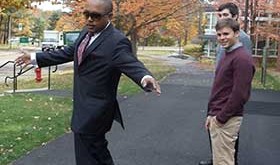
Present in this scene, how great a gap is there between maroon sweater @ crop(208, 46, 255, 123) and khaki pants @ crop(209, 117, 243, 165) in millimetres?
84

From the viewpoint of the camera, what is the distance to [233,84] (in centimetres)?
450

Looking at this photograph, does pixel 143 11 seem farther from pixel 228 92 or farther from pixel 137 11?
pixel 228 92

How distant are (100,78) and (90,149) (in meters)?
0.52

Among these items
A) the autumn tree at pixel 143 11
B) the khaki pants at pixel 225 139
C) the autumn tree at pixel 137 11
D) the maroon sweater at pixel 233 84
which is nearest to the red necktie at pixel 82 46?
the maroon sweater at pixel 233 84

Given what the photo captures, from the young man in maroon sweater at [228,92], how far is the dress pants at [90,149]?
49.9 inches

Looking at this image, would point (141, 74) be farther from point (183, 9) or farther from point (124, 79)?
point (183, 9)

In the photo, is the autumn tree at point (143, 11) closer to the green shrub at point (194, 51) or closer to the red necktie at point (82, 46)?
the red necktie at point (82, 46)

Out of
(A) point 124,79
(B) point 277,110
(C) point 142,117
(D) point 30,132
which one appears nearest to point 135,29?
(A) point 124,79

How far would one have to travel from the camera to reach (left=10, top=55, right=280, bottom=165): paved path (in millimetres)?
6391

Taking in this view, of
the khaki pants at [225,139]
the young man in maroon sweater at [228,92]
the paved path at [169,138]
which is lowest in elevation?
the paved path at [169,138]

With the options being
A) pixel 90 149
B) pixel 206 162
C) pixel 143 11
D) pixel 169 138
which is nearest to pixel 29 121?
pixel 169 138

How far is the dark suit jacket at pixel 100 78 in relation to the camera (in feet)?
11.7

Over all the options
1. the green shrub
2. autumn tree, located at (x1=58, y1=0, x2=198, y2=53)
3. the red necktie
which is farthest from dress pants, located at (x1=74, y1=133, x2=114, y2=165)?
the green shrub

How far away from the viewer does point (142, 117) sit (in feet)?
32.4
